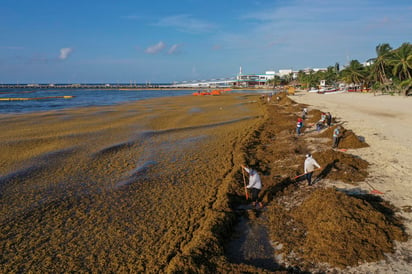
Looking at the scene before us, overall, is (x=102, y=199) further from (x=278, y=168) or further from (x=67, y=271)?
(x=278, y=168)

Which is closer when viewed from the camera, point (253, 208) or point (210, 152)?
point (253, 208)

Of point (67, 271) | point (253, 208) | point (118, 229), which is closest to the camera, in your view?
point (67, 271)

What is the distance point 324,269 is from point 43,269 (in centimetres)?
726

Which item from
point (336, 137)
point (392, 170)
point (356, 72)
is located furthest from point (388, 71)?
point (392, 170)

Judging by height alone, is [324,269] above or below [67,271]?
above

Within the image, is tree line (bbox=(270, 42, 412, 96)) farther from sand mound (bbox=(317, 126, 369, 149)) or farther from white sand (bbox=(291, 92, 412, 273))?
sand mound (bbox=(317, 126, 369, 149))

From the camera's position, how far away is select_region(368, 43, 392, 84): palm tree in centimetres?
5572

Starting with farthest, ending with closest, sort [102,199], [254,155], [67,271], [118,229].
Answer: [254,155] → [102,199] → [118,229] → [67,271]

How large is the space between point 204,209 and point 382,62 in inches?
2528

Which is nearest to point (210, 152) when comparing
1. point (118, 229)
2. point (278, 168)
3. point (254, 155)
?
point (254, 155)

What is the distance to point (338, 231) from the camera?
274 inches

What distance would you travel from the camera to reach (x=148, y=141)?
19984mm

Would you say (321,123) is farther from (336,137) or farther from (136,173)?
(136,173)

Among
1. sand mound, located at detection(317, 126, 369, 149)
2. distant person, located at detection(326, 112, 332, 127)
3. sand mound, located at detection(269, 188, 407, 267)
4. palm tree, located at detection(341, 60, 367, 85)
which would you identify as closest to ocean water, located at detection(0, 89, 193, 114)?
distant person, located at detection(326, 112, 332, 127)
